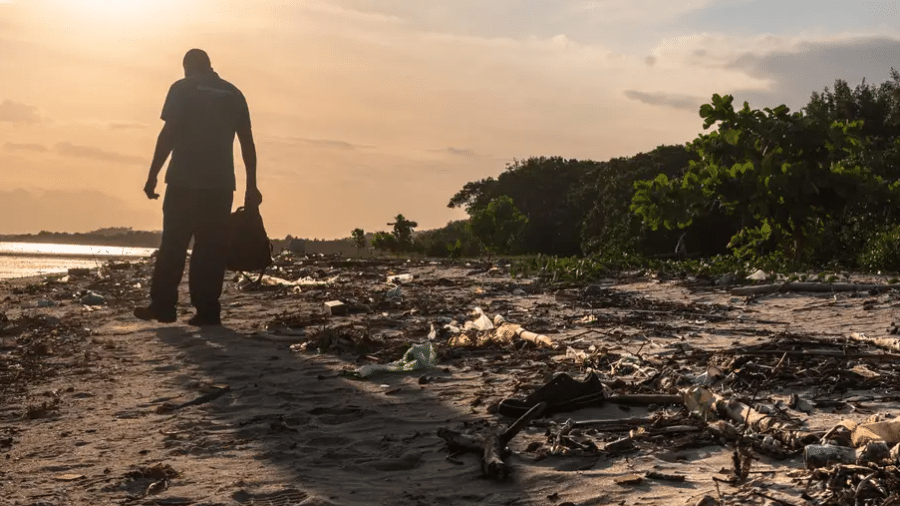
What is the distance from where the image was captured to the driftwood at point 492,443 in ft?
10.5

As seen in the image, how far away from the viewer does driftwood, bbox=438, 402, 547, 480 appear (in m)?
3.21

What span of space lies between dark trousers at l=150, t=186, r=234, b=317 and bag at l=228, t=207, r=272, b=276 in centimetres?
31

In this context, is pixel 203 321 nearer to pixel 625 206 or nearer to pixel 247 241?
pixel 247 241

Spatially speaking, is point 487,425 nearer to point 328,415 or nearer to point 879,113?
point 328,415

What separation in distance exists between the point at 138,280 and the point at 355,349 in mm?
8593

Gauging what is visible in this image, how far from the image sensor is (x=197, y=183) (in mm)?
7398

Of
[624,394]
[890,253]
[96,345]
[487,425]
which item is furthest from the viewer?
[890,253]

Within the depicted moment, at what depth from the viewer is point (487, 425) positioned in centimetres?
393

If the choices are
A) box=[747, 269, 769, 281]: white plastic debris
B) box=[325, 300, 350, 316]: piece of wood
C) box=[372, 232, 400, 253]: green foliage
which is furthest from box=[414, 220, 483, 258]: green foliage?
box=[325, 300, 350, 316]: piece of wood

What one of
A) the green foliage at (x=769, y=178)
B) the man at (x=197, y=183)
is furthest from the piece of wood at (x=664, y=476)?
the green foliage at (x=769, y=178)

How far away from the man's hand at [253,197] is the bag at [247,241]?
55mm

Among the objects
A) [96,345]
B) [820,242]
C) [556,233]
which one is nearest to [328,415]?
[96,345]

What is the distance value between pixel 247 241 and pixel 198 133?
113cm

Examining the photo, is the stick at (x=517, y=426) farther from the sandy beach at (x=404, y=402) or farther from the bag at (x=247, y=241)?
the bag at (x=247, y=241)
